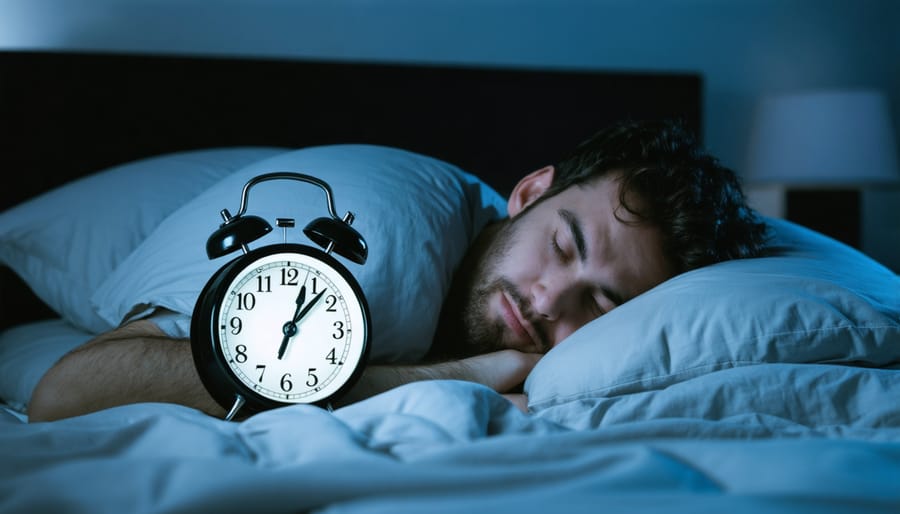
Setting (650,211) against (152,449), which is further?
(650,211)

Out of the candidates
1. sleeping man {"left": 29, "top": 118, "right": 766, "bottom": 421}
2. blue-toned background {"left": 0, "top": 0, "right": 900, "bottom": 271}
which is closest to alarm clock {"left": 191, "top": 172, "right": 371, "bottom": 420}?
sleeping man {"left": 29, "top": 118, "right": 766, "bottom": 421}

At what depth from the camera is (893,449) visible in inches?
30.1

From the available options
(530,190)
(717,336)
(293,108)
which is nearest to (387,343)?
(717,336)

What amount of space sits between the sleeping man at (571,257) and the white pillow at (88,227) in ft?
1.38

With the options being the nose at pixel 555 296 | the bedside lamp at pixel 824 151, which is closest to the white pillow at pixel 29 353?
the nose at pixel 555 296

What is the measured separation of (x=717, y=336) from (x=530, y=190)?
68 centimetres

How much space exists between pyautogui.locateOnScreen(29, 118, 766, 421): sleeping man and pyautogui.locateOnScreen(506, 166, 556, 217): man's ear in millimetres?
78

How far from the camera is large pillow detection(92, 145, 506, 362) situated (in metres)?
1.21

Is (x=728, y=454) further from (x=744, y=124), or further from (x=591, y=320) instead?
(x=744, y=124)

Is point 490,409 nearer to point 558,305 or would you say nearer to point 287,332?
point 287,332

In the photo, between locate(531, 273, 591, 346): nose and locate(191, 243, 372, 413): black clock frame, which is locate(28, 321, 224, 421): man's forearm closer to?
locate(191, 243, 372, 413): black clock frame

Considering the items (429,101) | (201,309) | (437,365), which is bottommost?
(437,365)

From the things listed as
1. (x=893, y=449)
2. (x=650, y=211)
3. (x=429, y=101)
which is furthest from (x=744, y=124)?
(x=893, y=449)

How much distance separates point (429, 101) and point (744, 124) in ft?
4.43
